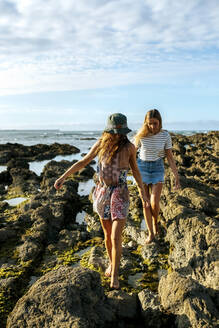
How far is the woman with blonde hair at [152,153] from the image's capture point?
17.3 ft

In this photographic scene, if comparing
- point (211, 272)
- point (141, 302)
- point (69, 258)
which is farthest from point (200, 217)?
point (69, 258)

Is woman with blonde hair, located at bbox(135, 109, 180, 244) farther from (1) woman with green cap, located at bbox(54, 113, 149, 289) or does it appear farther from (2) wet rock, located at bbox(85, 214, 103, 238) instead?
(2) wet rock, located at bbox(85, 214, 103, 238)

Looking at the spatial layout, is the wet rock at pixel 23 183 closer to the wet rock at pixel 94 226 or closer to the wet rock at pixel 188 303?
the wet rock at pixel 94 226

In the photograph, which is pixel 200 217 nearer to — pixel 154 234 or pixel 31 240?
pixel 154 234

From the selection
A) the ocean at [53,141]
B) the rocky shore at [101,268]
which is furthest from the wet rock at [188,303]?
the ocean at [53,141]

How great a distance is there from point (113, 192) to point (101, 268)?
151cm

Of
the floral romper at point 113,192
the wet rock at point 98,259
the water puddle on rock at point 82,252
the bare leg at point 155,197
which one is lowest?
the water puddle on rock at point 82,252

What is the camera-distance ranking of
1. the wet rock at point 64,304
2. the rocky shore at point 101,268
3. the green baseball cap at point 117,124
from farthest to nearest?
1. the green baseball cap at point 117,124
2. the rocky shore at point 101,268
3. the wet rock at point 64,304

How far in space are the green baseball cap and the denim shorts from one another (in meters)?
1.55

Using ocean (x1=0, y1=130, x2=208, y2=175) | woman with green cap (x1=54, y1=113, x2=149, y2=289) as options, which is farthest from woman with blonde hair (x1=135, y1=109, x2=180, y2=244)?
ocean (x1=0, y1=130, x2=208, y2=175)

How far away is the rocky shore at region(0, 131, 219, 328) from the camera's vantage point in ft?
10.8

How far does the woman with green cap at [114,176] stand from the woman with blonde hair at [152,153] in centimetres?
112

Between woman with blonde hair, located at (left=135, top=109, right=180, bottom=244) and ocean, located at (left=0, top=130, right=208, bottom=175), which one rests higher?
woman with blonde hair, located at (left=135, top=109, right=180, bottom=244)

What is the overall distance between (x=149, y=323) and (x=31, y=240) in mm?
3268
